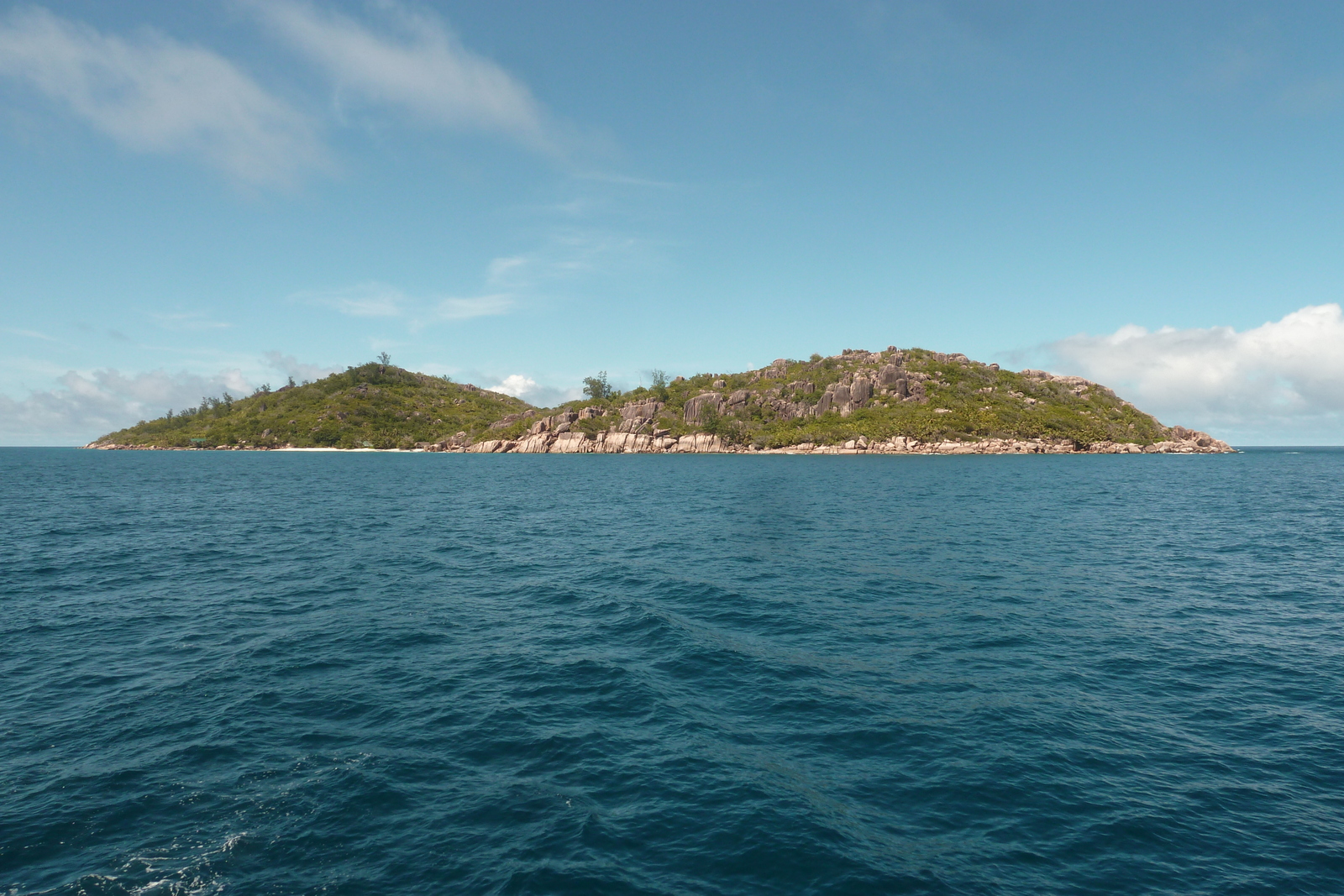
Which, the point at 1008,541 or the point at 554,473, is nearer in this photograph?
the point at 1008,541

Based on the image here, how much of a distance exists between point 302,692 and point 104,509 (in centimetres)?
7617

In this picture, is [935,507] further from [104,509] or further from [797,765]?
[104,509]

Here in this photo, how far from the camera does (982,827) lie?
51.3 ft

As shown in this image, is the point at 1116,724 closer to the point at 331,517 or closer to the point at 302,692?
the point at 302,692

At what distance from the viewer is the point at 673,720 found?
70.5ft

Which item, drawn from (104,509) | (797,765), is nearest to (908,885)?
(797,765)

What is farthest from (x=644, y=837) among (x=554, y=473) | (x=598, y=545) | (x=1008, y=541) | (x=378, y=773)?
(x=554, y=473)

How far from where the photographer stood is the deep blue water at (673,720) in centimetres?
1441

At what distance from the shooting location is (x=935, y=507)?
246 feet

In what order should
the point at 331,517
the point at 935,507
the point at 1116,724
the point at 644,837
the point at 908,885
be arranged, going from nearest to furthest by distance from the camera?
the point at 908,885
the point at 644,837
the point at 1116,724
the point at 331,517
the point at 935,507

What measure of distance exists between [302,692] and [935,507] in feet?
229

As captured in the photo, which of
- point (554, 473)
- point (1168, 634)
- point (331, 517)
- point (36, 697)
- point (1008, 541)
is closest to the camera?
point (36, 697)

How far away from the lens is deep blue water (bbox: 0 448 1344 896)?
14.4 meters

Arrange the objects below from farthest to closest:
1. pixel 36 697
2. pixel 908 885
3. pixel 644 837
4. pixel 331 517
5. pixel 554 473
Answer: pixel 554 473, pixel 331 517, pixel 36 697, pixel 644 837, pixel 908 885
